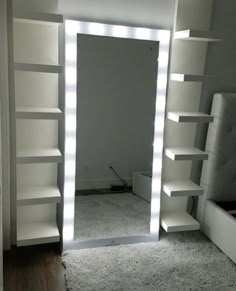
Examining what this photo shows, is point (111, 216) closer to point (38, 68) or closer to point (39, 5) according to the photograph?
point (38, 68)

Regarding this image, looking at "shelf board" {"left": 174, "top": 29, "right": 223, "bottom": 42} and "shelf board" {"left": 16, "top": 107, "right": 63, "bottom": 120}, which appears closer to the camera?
"shelf board" {"left": 16, "top": 107, "right": 63, "bottom": 120}

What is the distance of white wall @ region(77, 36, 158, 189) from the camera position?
213 cm

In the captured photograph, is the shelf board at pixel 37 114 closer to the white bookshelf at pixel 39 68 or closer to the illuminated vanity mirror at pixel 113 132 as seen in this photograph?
the illuminated vanity mirror at pixel 113 132

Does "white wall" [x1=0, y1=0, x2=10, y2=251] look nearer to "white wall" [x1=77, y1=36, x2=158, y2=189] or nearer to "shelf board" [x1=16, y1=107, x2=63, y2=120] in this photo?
"shelf board" [x1=16, y1=107, x2=63, y2=120]

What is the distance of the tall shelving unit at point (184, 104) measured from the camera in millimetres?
2207

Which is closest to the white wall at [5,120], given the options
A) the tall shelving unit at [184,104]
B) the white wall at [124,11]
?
the white wall at [124,11]

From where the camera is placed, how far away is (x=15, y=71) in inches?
80.2

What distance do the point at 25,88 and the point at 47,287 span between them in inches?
44.7

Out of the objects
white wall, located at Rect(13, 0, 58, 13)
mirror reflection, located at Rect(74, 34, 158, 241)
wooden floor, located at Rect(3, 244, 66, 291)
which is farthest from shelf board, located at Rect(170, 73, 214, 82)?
wooden floor, located at Rect(3, 244, 66, 291)

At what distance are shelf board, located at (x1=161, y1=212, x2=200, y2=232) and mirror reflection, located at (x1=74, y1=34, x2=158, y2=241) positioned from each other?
15cm

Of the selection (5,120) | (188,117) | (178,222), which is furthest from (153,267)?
(5,120)

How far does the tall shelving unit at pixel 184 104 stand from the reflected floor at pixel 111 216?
170 mm

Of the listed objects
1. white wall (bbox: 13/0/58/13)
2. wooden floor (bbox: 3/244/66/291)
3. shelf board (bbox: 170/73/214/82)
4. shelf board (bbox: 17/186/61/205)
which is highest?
white wall (bbox: 13/0/58/13)

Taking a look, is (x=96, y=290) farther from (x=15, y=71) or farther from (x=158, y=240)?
(x=15, y=71)
